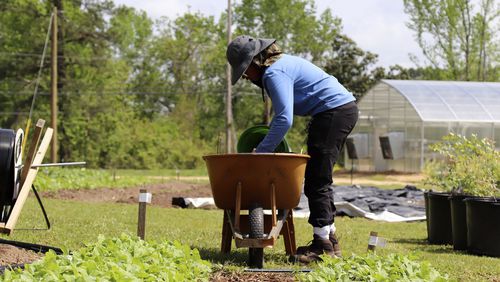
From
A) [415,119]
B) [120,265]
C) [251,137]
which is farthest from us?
[415,119]

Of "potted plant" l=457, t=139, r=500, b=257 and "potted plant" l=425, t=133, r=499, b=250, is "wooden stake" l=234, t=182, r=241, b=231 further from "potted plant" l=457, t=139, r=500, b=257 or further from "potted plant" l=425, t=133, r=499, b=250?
"potted plant" l=425, t=133, r=499, b=250

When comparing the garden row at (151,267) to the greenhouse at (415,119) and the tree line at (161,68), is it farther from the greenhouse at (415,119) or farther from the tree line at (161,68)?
the tree line at (161,68)

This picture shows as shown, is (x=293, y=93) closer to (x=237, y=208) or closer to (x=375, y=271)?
(x=237, y=208)

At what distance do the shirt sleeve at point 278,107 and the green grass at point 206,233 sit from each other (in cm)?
93

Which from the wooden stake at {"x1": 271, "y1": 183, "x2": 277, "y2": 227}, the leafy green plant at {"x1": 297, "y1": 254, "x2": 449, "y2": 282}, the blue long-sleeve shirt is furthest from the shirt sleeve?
the leafy green plant at {"x1": 297, "y1": 254, "x2": 449, "y2": 282}

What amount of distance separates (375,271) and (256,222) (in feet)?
5.06

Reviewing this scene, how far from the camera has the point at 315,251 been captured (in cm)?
607

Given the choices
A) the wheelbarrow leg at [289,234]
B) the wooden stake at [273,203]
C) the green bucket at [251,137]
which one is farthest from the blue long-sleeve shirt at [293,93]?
the wheelbarrow leg at [289,234]

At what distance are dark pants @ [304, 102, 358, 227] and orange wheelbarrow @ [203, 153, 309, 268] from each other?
6.9 inches

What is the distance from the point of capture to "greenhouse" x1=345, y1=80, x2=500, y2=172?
2856 centimetres

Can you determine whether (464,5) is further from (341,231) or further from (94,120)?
(341,231)

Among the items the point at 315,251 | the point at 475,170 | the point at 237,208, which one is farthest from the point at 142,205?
the point at 475,170

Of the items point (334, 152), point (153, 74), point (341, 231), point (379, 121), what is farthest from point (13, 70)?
point (334, 152)

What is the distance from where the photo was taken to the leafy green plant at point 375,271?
13.8 feet
